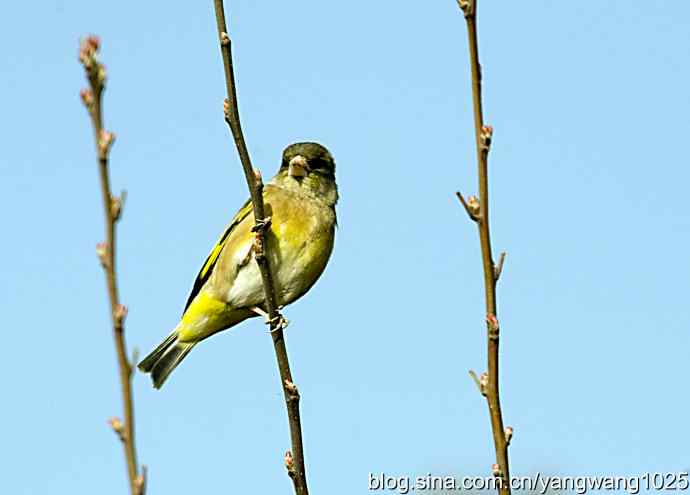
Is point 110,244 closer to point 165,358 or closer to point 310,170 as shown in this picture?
point 310,170

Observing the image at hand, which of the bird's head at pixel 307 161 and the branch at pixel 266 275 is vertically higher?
the bird's head at pixel 307 161

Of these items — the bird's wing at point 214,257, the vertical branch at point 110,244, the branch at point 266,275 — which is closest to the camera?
the vertical branch at point 110,244

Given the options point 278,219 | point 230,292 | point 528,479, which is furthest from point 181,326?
point 528,479

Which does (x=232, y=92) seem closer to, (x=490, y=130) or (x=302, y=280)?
(x=490, y=130)

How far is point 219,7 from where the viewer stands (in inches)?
130

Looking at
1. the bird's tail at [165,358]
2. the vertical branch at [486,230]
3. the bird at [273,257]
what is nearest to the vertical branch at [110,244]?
the vertical branch at [486,230]

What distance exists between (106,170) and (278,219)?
4.72 m

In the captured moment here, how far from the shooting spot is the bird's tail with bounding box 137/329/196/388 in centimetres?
738

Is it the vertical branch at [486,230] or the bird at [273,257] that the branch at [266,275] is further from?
the bird at [273,257]

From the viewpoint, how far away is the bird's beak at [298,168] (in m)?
7.10

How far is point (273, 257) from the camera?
6.56 metres

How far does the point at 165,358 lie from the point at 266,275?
11.3 feet

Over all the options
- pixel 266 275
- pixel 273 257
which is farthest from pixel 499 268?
pixel 273 257

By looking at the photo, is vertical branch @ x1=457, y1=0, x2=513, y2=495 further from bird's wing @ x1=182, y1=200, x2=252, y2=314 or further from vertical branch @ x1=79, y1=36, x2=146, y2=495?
bird's wing @ x1=182, y1=200, x2=252, y2=314
